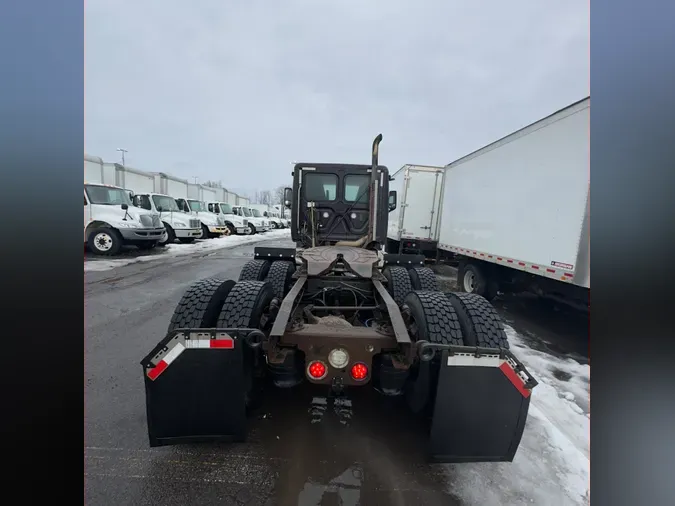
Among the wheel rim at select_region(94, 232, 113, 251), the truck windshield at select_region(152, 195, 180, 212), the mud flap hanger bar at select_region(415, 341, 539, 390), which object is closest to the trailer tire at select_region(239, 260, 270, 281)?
the mud flap hanger bar at select_region(415, 341, 539, 390)

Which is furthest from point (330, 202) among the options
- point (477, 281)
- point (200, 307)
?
point (477, 281)

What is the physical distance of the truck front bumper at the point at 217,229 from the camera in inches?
767

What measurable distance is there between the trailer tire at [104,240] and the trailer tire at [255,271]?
8.41 m

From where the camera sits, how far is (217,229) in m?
19.9

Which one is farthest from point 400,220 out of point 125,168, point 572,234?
point 125,168

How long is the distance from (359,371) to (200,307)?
1.40m

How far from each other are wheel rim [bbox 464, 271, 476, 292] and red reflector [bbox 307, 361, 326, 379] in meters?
6.08

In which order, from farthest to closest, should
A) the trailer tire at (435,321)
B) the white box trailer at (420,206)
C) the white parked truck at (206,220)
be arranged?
1. the white parked truck at (206,220)
2. the white box trailer at (420,206)
3. the trailer tire at (435,321)

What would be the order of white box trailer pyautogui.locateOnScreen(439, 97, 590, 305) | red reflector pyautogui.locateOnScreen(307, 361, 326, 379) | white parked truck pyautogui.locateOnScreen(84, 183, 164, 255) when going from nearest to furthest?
red reflector pyautogui.locateOnScreen(307, 361, 326, 379) < white box trailer pyautogui.locateOnScreen(439, 97, 590, 305) < white parked truck pyautogui.locateOnScreen(84, 183, 164, 255)

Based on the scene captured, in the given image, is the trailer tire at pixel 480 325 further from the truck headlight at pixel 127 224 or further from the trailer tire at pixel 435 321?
the truck headlight at pixel 127 224

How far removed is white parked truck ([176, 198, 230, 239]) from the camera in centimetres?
1811

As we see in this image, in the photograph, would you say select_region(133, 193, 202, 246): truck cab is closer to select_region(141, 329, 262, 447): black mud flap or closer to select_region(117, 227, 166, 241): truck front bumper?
select_region(117, 227, 166, 241): truck front bumper

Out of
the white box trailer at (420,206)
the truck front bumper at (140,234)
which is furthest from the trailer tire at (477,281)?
the truck front bumper at (140,234)

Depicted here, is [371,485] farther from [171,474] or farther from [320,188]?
[320,188]
